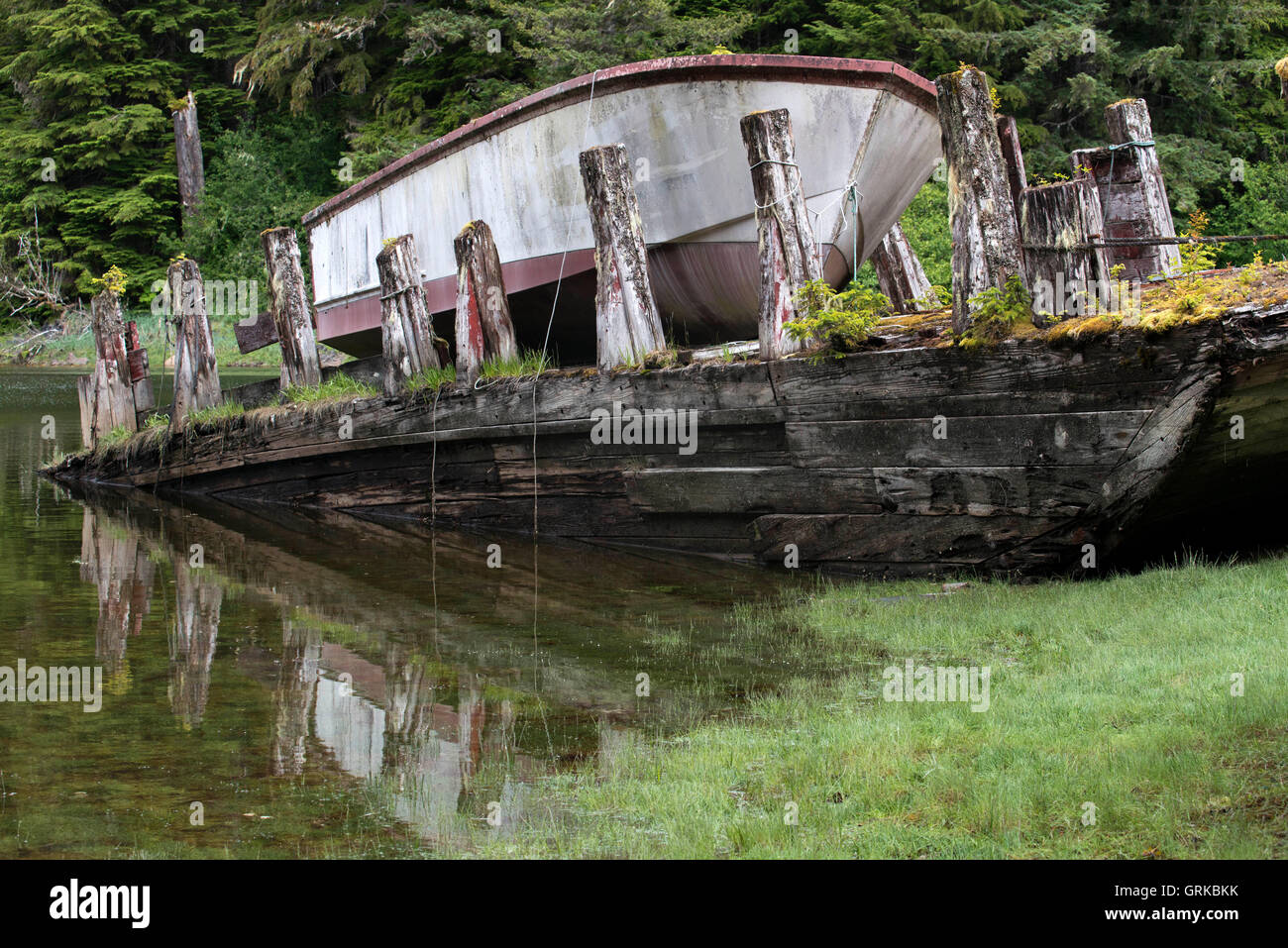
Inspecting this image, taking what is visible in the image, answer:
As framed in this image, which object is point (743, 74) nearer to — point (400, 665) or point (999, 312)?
point (999, 312)

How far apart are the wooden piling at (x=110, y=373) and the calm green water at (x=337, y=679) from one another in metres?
4.29

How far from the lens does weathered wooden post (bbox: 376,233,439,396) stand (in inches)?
431

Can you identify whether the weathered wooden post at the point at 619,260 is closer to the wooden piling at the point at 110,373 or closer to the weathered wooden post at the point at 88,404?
the wooden piling at the point at 110,373

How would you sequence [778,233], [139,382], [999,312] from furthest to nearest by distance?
1. [139,382]
2. [778,233]
3. [999,312]

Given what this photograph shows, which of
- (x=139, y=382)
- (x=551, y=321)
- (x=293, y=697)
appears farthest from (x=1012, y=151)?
(x=139, y=382)

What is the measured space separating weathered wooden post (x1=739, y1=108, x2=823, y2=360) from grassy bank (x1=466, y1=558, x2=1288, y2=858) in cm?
289

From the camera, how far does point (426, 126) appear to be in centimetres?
3033

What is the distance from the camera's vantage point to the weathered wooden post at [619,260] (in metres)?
9.07

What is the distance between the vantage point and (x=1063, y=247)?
698 cm

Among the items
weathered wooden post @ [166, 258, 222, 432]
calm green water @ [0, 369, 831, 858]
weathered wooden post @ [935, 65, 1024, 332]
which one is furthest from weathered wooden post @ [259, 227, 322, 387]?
weathered wooden post @ [935, 65, 1024, 332]

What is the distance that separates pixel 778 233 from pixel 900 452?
1.75 meters

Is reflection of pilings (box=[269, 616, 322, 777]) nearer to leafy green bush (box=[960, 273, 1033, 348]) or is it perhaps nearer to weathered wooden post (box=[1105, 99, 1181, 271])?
leafy green bush (box=[960, 273, 1033, 348])

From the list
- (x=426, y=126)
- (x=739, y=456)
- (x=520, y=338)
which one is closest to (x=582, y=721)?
(x=739, y=456)
